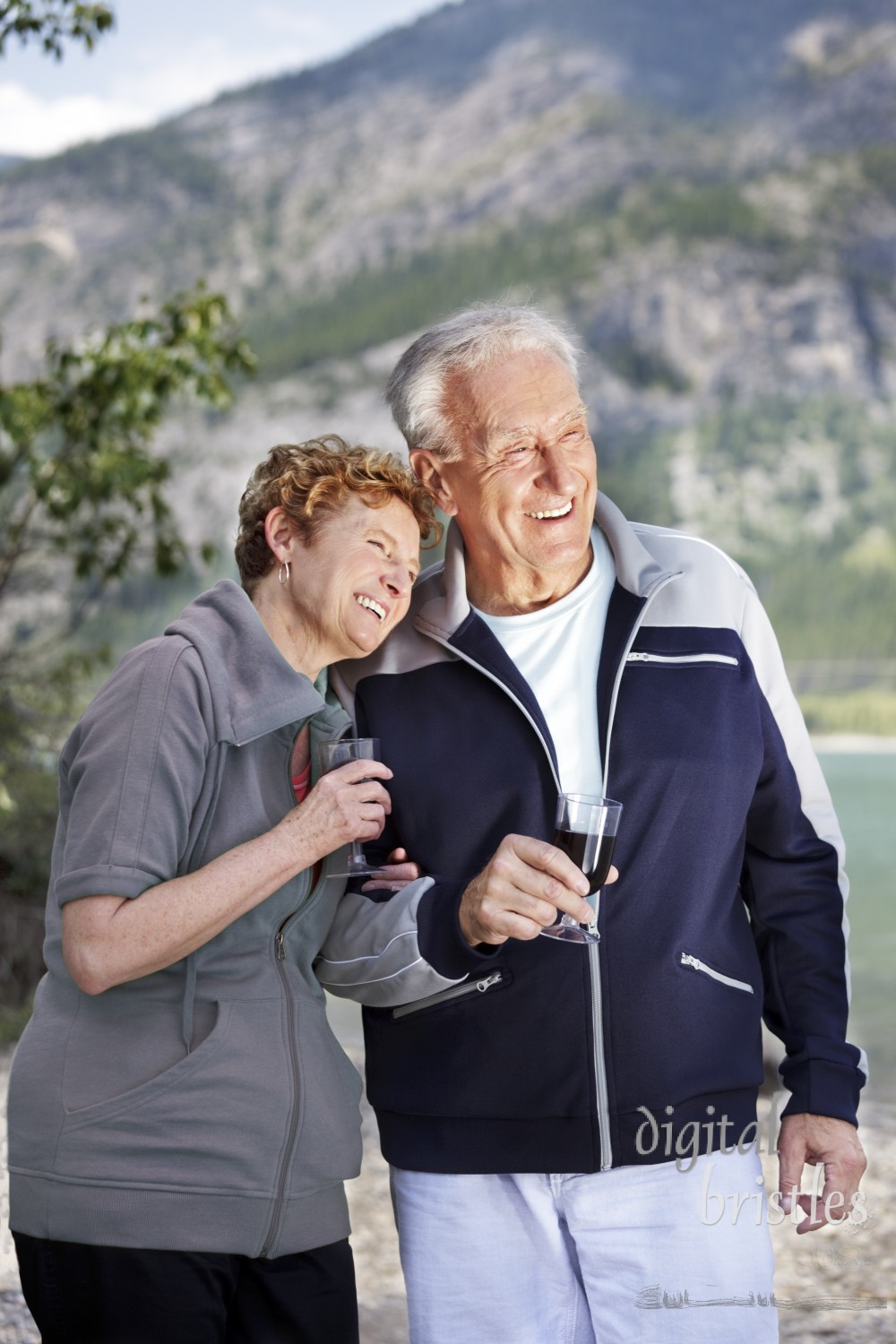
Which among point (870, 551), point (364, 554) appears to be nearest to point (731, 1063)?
point (364, 554)

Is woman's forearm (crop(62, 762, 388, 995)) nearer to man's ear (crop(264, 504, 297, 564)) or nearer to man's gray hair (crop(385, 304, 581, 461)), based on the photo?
man's ear (crop(264, 504, 297, 564))

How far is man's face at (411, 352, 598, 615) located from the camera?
7.93ft

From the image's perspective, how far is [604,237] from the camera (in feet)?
423

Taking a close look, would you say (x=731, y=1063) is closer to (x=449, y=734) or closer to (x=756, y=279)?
(x=449, y=734)

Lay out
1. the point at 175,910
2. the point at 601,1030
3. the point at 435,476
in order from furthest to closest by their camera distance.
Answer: the point at 435,476 < the point at 601,1030 < the point at 175,910

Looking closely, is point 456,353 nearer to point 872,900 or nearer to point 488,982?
point 488,982

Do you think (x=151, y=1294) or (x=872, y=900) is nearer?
(x=151, y=1294)

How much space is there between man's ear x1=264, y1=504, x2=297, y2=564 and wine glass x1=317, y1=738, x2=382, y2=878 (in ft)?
1.11

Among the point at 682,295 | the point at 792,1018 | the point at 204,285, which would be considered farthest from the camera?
the point at 682,295

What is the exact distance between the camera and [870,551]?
11081 cm

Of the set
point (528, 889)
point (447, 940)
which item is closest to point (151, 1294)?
point (447, 940)

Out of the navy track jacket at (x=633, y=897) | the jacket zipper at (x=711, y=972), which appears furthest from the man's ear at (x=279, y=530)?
the jacket zipper at (x=711, y=972)

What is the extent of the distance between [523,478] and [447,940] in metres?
0.84

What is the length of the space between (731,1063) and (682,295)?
12949 centimetres
